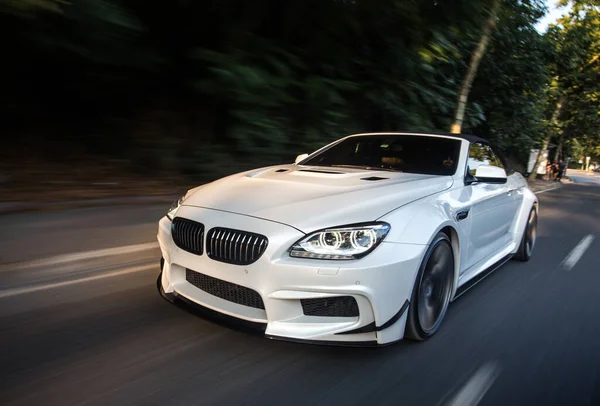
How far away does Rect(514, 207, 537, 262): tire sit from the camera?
5982 mm

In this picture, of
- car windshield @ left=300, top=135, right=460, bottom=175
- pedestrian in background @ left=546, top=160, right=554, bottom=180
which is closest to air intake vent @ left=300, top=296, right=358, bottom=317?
car windshield @ left=300, top=135, right=460, bottom=175

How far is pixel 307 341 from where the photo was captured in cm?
286

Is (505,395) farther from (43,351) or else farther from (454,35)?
(454,35)

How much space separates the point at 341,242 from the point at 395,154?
6.53ft

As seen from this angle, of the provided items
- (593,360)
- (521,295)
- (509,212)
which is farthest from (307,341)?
(509,212)

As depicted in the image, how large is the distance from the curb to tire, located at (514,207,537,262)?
4.17 metres

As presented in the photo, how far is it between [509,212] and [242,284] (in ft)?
11.1

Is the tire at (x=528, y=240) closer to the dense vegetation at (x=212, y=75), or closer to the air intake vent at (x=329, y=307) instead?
the dense vegetation at (x=212, y=75)

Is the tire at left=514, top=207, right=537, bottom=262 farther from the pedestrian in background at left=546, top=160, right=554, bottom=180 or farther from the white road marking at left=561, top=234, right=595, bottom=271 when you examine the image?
the pedestrian in background at left=546, top=160, right=554, bottom=180

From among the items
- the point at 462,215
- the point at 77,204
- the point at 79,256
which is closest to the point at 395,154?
the point at 462,215

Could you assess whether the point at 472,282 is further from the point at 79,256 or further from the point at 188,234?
the point at 79,256

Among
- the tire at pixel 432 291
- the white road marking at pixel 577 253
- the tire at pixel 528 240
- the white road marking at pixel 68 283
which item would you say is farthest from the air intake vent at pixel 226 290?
the white road marking at pixel 577 253

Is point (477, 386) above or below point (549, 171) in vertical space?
above

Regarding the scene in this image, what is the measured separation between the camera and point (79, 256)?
15.4 ft
